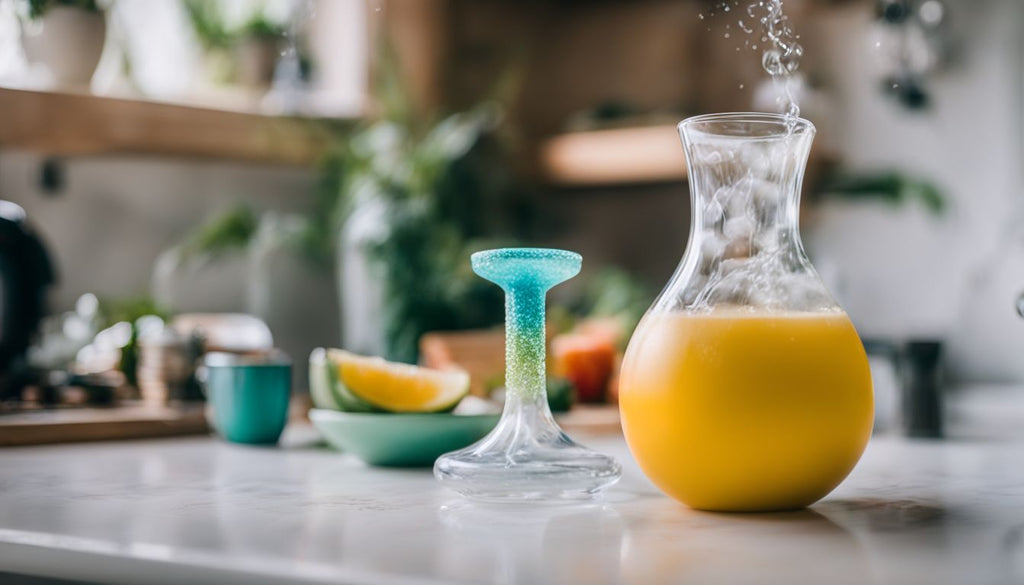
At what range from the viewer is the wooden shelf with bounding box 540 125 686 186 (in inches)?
131

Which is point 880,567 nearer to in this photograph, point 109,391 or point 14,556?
point 14,556

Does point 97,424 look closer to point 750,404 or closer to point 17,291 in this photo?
point 17,291

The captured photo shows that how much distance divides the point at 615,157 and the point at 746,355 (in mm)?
2670

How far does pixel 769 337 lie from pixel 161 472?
707 millimetres

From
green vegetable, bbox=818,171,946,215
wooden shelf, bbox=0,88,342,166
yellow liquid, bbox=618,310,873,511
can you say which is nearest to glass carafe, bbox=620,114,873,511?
yellow liquid, bbox=618,310,873,511

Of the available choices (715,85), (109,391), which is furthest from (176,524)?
(715,85)

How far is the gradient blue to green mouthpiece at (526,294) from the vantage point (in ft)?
3.15

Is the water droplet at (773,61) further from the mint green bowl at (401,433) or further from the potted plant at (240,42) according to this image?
the potted plant at (240,42)

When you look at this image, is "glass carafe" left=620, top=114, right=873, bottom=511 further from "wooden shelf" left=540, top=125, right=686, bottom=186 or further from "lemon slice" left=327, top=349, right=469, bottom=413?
"wooden shelf" left=540, top=125, right=686, bottom=186

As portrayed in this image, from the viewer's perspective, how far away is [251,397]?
1.52m

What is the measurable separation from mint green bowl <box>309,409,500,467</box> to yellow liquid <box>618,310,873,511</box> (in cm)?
37

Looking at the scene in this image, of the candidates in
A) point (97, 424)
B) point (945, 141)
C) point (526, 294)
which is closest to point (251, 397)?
point (97, 424)

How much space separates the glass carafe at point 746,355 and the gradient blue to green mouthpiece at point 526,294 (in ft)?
0.34

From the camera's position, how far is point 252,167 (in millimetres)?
3023
